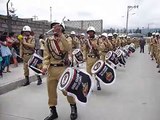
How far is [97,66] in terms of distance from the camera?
818 centimetres

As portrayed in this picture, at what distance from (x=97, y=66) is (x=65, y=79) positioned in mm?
3000

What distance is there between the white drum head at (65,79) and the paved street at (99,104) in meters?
0.99

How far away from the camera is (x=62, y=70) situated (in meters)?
5.68

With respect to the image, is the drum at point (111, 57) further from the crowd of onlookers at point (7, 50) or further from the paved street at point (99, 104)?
the crowd of onlookers at point (7, 50)

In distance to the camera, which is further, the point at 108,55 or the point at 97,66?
the point at 108,55

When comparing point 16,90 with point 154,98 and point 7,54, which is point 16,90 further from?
point 154,98

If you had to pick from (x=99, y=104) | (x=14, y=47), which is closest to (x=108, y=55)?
(x=14, y=47)

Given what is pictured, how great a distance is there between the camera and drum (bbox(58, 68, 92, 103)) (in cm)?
517

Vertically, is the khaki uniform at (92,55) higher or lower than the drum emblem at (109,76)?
higher

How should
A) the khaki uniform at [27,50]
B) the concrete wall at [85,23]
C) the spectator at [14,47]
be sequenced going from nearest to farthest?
the khaki uniform at [27,50], the spectator at [14,47], the concrete wall at [85,23]

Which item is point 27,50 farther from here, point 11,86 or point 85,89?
point 85,89

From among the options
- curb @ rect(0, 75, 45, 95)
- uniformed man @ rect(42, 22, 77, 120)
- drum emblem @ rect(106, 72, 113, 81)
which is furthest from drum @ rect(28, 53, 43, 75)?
uniformed man @ rect(42, 22, 77, 120)

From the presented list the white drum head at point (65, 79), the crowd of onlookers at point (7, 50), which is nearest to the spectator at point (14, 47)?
the crowd of onlookers at point (7, 50)

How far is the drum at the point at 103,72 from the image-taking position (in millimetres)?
8023
